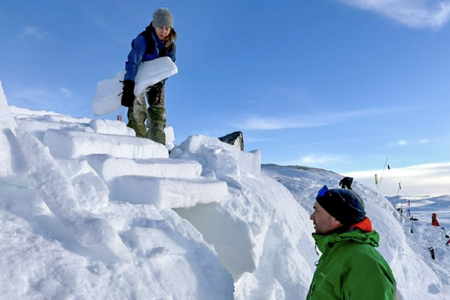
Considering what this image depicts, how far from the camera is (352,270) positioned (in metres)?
1.77

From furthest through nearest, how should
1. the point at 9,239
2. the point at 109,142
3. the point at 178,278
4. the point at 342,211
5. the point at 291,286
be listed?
the point at 291,286
the point at 109,142
the point at 178,278
the point at 342,211
the point at 9,239

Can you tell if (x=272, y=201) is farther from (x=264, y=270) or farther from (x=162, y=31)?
(x=162, y=31)

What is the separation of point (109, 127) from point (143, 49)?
3.55 feet

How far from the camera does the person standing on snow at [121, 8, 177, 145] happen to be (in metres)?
4.68

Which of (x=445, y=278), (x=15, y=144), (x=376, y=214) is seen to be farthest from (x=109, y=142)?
(x=445, y=278)

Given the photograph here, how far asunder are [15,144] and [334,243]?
6.97 feet

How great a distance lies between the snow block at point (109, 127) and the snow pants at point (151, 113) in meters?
0.54

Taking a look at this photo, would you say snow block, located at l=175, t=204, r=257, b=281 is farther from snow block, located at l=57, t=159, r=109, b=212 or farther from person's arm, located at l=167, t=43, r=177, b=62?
person's arm, located at l=167, t=43, r=177, b=62

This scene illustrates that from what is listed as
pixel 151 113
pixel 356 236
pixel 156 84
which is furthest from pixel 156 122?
pixel 356 236

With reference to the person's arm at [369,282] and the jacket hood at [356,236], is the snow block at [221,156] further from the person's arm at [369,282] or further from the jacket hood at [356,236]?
the person's arm at [369,282]

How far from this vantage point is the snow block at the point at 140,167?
3.08m

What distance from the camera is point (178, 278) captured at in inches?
96.3

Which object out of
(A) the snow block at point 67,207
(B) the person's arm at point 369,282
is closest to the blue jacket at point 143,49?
(A) the snow block at point 67,207

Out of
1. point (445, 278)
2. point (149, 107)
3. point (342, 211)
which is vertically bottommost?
point (445, 278)
